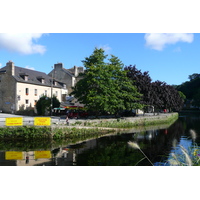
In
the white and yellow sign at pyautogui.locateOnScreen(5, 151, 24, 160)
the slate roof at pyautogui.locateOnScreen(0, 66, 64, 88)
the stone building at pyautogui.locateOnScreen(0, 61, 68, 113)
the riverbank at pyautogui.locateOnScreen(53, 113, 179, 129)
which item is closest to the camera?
the white and yellow sign at pyautogui.locateOnScreen(5, 151, 24, 160)

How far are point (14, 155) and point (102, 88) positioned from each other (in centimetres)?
1587

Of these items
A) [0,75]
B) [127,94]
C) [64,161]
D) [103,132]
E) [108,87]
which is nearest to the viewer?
[64,161]

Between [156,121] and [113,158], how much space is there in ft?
88.5

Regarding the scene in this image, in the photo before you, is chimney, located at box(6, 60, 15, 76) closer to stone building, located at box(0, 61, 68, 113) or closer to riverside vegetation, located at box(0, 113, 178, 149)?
stone building, located at box(0, 61, 68, 113)

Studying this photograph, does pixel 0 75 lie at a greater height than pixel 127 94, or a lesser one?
greater

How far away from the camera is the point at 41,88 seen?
48312 mm

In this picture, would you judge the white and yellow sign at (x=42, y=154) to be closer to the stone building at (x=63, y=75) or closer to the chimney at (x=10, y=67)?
the chimney at (x=10, y=67)

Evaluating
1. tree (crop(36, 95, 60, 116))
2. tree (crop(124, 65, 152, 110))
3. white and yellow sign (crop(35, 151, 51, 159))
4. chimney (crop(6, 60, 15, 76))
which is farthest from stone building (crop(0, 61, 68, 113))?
white and yellow sign (crop(35, 151, 51, 159))

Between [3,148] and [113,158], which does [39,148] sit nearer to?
[3,148]

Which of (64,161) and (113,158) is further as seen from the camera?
(113,158)

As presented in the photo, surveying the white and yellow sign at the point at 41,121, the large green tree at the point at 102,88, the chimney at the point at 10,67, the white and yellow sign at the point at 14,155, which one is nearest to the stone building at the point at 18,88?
the chimney at the point at 10,67

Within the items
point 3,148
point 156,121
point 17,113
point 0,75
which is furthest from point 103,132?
point 0,75

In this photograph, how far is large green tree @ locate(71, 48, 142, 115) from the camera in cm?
2828

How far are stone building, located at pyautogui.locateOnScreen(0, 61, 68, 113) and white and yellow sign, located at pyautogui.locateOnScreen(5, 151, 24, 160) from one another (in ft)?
82.9
